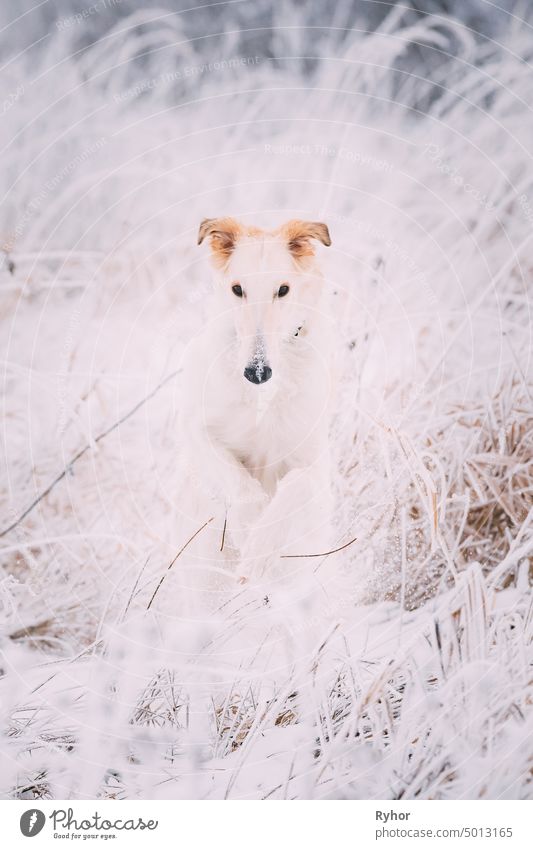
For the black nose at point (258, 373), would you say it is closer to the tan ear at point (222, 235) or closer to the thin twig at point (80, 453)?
the tan ear at point (222, 235)

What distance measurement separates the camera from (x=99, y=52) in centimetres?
279

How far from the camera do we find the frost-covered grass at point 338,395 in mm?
2496

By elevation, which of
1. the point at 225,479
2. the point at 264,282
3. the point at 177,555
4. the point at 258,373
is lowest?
the point at 177,555

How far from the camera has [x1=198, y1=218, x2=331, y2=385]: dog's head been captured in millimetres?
2477

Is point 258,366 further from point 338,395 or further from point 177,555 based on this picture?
point 177,555

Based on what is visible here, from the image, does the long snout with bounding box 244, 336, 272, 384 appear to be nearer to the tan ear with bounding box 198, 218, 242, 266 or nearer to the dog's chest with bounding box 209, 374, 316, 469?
the dog's chest with bounding box 209, 374, 316, 469

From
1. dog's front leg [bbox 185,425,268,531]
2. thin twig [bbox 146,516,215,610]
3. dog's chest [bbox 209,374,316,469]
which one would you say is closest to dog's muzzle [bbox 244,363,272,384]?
dog's chest [bbox 209,374,316,469]

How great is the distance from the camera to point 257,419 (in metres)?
2.74

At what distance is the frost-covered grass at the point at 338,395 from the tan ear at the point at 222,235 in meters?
0.41

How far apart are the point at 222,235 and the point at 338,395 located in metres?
0.82

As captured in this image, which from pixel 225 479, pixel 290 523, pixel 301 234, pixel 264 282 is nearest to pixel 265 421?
pixel 225 479

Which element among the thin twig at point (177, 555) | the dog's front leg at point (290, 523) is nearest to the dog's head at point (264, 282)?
the dog's front leg at point (290, 523)

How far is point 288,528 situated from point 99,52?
6.91ft
